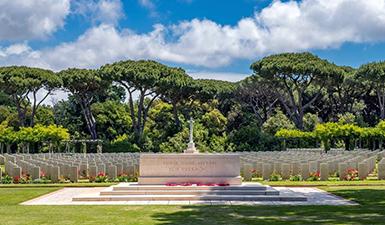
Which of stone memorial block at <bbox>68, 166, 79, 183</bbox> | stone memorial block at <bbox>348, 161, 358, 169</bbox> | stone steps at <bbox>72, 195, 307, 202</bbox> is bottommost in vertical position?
stone steps at <bbox>72, 195, 307, 202</bbox>

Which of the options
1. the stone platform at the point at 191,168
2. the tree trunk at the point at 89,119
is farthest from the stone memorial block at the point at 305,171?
the tree trunk at the point at 89,119

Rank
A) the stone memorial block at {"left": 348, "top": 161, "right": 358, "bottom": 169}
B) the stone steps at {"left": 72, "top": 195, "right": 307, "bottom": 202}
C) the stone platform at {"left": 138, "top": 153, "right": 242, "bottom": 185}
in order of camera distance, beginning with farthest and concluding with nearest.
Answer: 1. the stone memorial block at {"left": 348, "top": 161, "right": 358, "bottom": 169}
2. the stone platform at {"left": 138, "top": 153, "right": 242, "bottom": 185}
3. the stone steps at {"left": 72, "top": 195, "right": 307, "bottom": 202}

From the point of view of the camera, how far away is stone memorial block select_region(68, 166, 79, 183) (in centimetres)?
2631

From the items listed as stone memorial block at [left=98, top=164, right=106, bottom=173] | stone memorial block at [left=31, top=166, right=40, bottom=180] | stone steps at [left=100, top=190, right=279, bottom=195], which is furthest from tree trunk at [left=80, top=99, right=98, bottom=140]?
stone steps at [left=100, top=190, right=279, bottom=195]

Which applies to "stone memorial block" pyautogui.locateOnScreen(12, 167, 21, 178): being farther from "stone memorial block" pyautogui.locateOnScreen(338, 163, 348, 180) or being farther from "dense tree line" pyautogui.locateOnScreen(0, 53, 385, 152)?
"dense tree line" pyautogui.locateOnScreen(0, 53, 385, 152)

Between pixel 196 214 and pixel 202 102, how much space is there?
176 ft

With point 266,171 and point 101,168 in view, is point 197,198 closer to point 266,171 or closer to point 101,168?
point 266,171

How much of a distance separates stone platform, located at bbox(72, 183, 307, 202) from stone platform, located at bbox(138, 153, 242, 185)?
101cm

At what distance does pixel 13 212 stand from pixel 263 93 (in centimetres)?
5926

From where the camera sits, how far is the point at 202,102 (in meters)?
67.9

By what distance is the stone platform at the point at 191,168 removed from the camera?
846 inches

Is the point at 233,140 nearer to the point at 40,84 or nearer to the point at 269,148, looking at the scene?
the point at 269,148

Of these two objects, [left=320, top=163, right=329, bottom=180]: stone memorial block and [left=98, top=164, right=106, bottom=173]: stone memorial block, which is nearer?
[left=320, top=163, right=329, bottom=180]: stone memorial block

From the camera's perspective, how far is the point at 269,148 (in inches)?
2478
